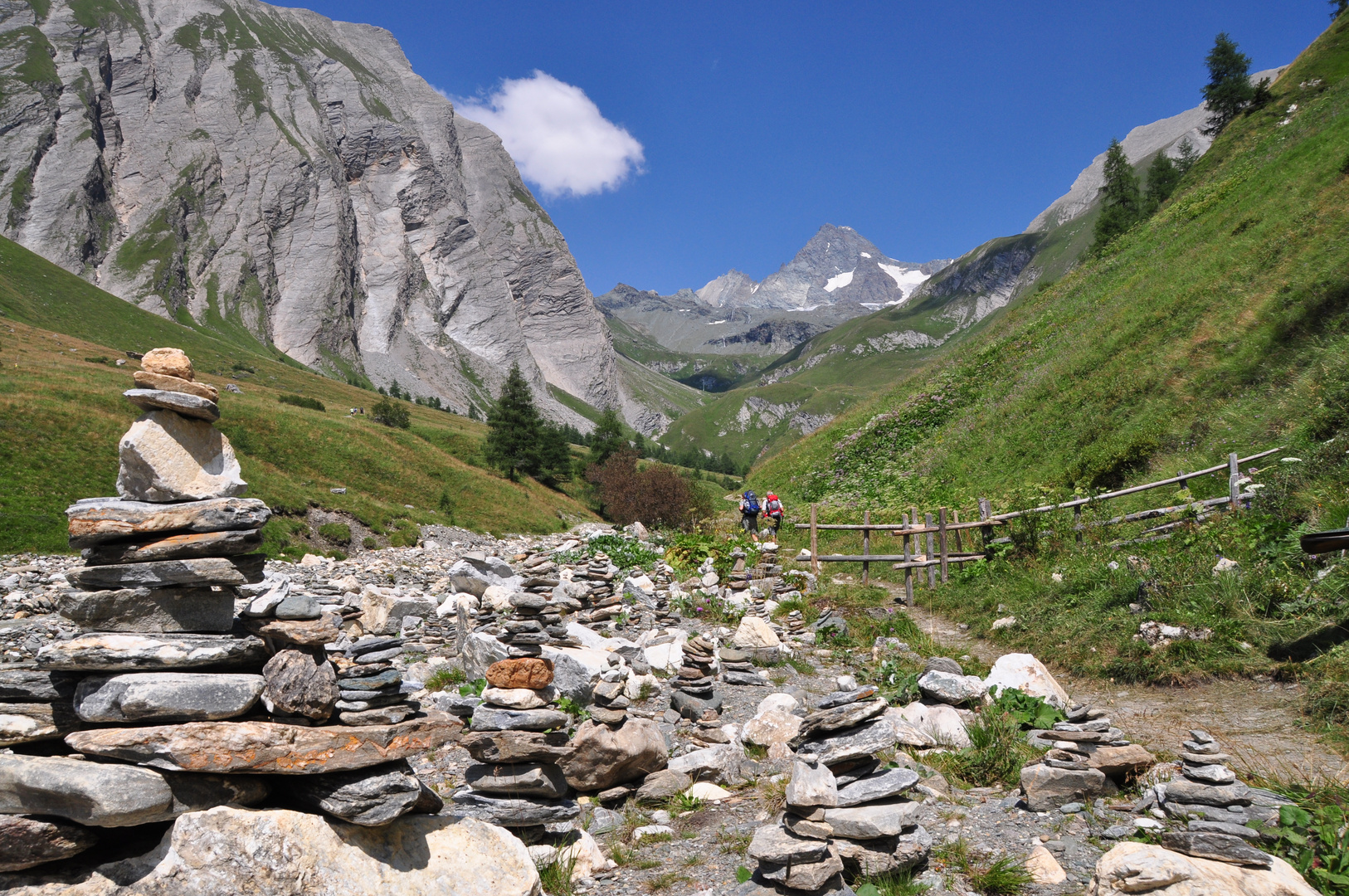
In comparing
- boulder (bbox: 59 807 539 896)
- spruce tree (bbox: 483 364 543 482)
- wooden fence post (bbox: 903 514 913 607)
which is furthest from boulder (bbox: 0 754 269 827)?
spruce tree (bbox: 483 364 543 482)

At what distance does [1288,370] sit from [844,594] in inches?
466

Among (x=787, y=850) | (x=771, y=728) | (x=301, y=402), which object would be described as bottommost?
(x=771, y=728)

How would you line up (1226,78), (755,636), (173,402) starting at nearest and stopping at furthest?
(173,402)
(755,636)
(1226,78)

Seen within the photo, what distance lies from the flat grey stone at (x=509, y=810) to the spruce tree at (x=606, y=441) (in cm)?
5902

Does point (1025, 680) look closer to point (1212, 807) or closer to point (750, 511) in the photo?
point (1212, 807)

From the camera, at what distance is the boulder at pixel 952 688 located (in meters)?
8.34

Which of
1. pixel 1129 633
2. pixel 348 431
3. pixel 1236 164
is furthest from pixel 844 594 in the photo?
pixel 348 431

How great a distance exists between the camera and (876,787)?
5.51 meters

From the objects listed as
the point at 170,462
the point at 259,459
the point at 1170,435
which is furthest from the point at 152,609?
the point at 259,459

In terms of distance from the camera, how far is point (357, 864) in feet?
15.3

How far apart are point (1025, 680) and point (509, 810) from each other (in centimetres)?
654

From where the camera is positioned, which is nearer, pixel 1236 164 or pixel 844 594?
pixel 844 594

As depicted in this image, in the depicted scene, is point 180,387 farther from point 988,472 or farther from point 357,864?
point 988,472

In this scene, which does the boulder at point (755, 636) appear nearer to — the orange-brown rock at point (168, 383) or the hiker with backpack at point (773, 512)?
the orange-brown rock at point (168, 383)
